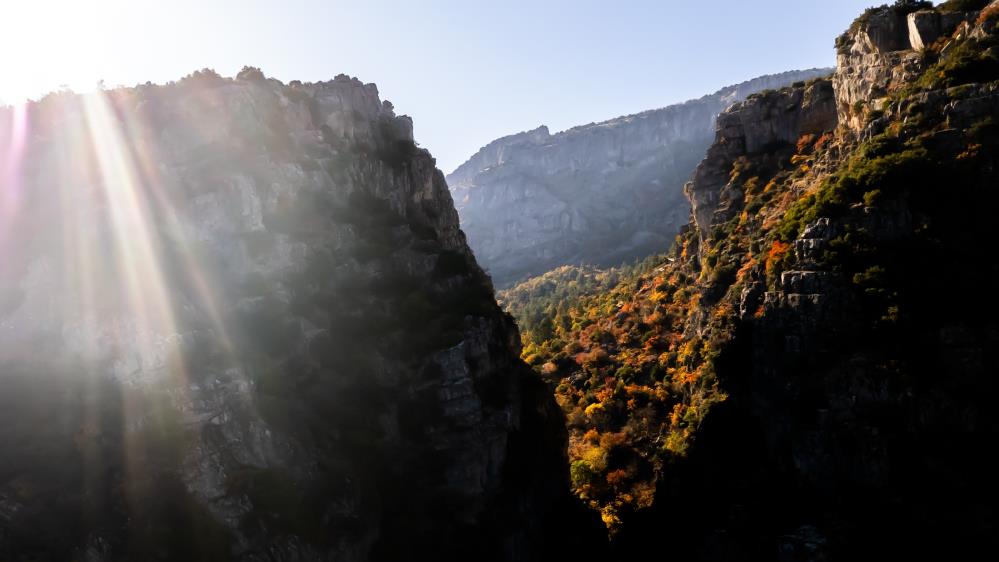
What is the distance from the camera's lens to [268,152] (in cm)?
4288

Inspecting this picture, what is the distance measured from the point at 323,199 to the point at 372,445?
66.4ft

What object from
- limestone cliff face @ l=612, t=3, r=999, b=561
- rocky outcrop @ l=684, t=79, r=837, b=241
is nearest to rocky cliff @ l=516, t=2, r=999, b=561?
limestone cliff face @ l=612, t=3, r=999, b=561

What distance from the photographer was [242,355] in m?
33.5

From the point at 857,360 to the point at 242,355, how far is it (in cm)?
3929

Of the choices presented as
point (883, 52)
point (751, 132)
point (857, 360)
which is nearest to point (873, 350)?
point (857, 360)

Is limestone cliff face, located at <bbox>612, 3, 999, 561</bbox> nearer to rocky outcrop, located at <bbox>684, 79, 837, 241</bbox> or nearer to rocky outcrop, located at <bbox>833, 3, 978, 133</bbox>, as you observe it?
rocky outcrop, located at <bbox>833, 3, 978, 133</bbox>

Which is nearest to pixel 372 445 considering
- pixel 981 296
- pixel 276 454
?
pixel 276 454

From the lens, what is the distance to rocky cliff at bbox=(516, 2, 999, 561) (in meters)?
34.5

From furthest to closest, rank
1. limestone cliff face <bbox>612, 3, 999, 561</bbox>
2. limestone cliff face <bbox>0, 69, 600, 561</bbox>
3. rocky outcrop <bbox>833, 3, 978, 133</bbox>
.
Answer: rocky outcrop <bbox>833, 3, 978, 133</bbox> → limestone cliff face <bbox>612, 3, 999, 561</bbox> → limestone cliff face <bbox>0, 69, 600, 561</bbox>

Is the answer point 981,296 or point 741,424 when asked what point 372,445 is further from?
point 981,296

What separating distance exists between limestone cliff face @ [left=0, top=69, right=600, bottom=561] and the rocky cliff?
11.7 m

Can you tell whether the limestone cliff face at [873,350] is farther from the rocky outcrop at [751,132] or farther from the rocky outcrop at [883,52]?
the rocky outcrop at [751,132]

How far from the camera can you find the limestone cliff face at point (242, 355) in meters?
27.7

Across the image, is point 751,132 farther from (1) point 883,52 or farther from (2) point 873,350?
(2) point 873,350
